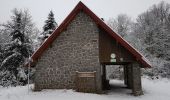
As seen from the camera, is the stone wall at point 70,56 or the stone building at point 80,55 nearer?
the stone building at point 80,55

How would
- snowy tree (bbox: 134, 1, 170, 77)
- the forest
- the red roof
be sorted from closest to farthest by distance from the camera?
the red roof → the forest → snowy tree (bbox: 134, 1, 170, 77)

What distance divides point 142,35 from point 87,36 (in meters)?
26.2

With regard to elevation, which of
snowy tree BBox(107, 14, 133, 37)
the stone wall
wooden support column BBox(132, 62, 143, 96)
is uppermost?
snowy tree BBox(107, 14, 133, 37)

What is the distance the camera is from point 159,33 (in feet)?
118

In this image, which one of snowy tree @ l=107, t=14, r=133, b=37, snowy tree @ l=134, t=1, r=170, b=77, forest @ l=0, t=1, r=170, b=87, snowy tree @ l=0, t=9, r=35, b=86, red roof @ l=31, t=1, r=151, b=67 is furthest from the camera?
snowy tree @ l=107, t=14, r=133, b=37

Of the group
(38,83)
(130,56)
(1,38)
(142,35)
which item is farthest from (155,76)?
(1,38)

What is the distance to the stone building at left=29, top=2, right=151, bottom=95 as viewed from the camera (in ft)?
48.5

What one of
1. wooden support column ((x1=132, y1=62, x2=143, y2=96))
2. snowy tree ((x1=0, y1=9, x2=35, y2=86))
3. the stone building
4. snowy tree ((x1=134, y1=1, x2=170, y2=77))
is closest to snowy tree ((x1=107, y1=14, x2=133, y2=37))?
snowy tree ((x1=134, y1=1, x2=170, y2=77))

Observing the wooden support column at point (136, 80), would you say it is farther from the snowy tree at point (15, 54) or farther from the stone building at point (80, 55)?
the snowy tree at point (15, 54)

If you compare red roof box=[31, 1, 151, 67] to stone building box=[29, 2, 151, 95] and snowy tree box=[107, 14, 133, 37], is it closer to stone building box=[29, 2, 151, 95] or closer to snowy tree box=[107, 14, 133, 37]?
stone building box=[29, 2, 151, 95]

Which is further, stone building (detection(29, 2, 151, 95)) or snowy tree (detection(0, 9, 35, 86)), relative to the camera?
snowy tree (detection(0, 9, 35, 86))

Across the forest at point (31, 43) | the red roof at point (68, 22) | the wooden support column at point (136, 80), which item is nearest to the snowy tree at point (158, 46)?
the forest at point (31, 43)

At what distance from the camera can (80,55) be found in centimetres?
1533

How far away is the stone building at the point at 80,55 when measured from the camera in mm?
14797
